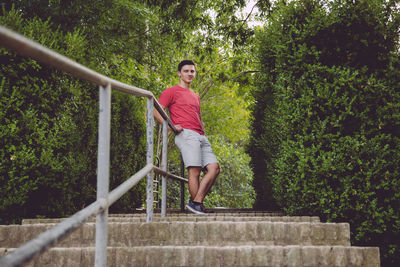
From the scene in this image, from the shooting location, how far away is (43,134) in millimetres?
3965

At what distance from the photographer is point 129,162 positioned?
22.1 ft

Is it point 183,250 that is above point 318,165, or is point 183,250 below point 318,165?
below

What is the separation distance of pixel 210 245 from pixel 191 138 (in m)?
1.94

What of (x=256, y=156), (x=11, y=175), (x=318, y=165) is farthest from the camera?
(x=256, y=156)

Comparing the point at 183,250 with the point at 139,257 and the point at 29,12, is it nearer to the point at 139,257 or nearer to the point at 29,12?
the point at 139,257

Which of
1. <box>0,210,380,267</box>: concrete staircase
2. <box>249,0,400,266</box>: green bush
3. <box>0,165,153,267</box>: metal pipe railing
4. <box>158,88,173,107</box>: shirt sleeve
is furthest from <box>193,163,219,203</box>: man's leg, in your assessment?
<box>0,165,153,267</box>: metal pipe railing

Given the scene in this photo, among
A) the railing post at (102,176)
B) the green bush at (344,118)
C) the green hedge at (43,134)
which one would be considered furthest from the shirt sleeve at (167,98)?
the railing post at (102,176)

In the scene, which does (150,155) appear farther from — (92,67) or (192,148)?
(92,67)

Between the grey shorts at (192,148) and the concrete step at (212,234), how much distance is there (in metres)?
1.72

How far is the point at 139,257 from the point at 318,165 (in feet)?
7.61

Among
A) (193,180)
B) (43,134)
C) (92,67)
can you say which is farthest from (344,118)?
(92,67)

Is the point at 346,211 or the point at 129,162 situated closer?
the point at 346,211

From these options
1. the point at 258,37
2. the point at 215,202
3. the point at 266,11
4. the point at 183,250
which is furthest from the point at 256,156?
the point at 215,202

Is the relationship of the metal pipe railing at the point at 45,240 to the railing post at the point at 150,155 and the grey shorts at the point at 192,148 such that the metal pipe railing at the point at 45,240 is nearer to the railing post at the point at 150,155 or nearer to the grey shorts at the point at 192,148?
the railing post at the point at 150,155
